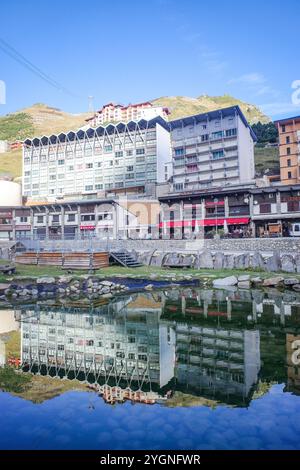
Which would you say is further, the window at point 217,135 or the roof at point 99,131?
the roof at point 99,131

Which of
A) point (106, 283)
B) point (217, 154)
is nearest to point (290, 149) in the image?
point (217, 154)

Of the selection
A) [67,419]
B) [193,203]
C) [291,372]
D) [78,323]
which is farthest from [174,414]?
[193,203]

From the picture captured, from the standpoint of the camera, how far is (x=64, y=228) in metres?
65.9

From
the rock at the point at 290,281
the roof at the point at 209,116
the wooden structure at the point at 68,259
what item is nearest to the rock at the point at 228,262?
the rock at the point at 290,281

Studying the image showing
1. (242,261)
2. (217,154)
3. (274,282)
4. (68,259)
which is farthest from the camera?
(217,154)

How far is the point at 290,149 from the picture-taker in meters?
70.4

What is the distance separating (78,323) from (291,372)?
7850 mm

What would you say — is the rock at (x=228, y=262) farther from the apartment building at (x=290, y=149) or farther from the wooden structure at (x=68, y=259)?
the apartment building at (x=290, y=149)

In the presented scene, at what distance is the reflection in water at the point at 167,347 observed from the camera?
7285 millimetres

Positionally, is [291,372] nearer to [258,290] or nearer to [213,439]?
[213,439]

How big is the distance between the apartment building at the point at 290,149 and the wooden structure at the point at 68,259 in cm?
5363

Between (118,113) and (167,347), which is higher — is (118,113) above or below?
above

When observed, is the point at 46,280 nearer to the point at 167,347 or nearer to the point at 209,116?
the point at 167,347

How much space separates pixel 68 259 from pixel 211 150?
51722 mm
